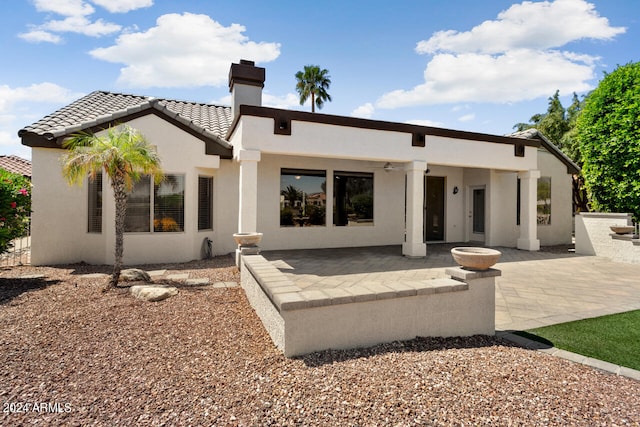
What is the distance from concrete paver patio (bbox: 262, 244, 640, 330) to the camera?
5.14 m

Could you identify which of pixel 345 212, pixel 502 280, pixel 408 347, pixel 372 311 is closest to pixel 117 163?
pixel 372 311

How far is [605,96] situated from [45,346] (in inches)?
616

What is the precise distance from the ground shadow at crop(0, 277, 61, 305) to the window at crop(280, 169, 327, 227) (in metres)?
6.22

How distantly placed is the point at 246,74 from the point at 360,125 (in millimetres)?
4835

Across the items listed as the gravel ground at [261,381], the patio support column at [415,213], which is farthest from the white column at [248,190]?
the patio support column at [415,213]

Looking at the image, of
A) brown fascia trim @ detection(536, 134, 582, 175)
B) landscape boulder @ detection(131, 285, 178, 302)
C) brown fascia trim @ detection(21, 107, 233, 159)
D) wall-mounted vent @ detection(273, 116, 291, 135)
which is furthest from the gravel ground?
brown fascia trim @ detection(536, 134, 582, 175)

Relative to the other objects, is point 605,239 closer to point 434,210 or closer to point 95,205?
point 434,210

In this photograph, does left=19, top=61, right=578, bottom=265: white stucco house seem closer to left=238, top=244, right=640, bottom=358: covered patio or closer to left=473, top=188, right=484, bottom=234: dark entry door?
left=473, top=188, right=484, bottom=234: dark entry door

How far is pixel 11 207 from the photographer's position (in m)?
6.59

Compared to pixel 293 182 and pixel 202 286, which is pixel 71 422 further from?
pixel 293 182

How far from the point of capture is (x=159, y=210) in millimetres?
8609

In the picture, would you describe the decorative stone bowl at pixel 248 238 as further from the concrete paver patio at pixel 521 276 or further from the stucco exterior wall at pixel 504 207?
the stucco exterior wall at pixel 504 207

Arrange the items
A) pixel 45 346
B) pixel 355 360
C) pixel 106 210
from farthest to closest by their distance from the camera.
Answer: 1. pixel 106 210
2. pixel 45 346
3. pixel 355 360

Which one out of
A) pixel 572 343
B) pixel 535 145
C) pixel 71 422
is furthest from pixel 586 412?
pixel 535 145
